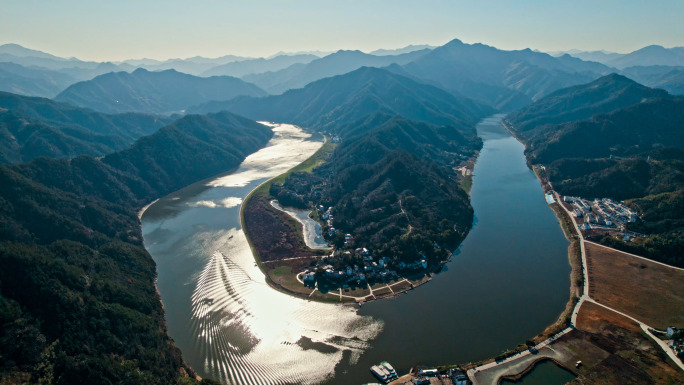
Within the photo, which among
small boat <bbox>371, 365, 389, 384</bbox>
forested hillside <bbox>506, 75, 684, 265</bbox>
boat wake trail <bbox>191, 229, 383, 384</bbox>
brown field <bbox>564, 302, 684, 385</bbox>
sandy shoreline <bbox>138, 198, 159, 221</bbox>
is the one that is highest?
forested hillside <bbox>506, 75, 684, 265</bbox>

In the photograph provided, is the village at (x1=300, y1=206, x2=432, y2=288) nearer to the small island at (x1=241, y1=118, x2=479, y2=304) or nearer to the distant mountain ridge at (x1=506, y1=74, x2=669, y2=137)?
the small island at (x1=241, y1=118, x2=479, y2=304)

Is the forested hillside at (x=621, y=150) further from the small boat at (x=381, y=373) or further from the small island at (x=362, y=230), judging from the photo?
the small boat at (x=381, y=373)

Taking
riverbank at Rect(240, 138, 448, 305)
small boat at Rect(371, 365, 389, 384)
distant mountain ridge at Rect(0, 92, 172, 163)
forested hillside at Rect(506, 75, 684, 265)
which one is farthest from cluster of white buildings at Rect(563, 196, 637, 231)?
distant mountain ridge at Rect(0, 92, 172, 163)

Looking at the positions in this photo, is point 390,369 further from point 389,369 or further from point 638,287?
point 638,287

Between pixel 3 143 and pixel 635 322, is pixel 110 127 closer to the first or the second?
pixel 3 143

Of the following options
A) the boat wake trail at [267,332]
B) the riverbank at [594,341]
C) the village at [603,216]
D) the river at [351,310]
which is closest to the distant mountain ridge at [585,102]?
the village at [603,216]

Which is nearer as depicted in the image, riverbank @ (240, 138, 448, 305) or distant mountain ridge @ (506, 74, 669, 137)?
riverbank @ (240, 138, 448, 305)
